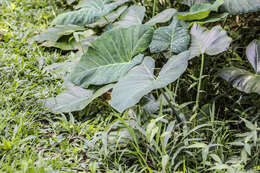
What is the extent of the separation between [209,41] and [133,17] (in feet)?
2.40

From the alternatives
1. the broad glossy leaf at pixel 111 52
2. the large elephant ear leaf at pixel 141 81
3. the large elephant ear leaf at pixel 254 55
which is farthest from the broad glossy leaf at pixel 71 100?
the large elephant ear leaf at pixel 254 55

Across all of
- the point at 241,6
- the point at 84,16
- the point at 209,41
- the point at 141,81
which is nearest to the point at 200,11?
the point at 209,41

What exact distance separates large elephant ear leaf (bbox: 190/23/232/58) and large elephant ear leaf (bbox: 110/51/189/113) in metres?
0.17

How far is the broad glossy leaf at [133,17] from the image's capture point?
2229 mm

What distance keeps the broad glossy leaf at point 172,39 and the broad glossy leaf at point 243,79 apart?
0.31 m

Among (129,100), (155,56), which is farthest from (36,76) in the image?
(129,100)

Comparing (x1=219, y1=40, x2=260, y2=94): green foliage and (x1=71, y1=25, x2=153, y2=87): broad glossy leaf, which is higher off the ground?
(x1=71, y1=25, x2=153, y2=87): broad glossy leaf

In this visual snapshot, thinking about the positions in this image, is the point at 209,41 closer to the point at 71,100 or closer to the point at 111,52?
the point at 111,52

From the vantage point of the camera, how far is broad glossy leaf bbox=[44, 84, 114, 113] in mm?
1937

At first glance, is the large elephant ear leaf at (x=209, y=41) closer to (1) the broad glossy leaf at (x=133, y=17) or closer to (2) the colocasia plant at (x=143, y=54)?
(2) the colocasia plant at (x=143, y=54)

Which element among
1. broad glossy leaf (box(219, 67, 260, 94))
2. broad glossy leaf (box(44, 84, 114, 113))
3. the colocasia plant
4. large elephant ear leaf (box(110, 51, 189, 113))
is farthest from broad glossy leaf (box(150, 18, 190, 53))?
broad glossy leaf (box(44, 84, 114, 113))

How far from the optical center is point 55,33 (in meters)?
2.73

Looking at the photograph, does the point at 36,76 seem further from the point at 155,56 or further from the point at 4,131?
the point at 155,56

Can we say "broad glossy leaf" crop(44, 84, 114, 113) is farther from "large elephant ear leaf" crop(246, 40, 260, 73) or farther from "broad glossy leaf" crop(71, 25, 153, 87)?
"large elephant ear leaf" crop(246, 40, 260, 73)
